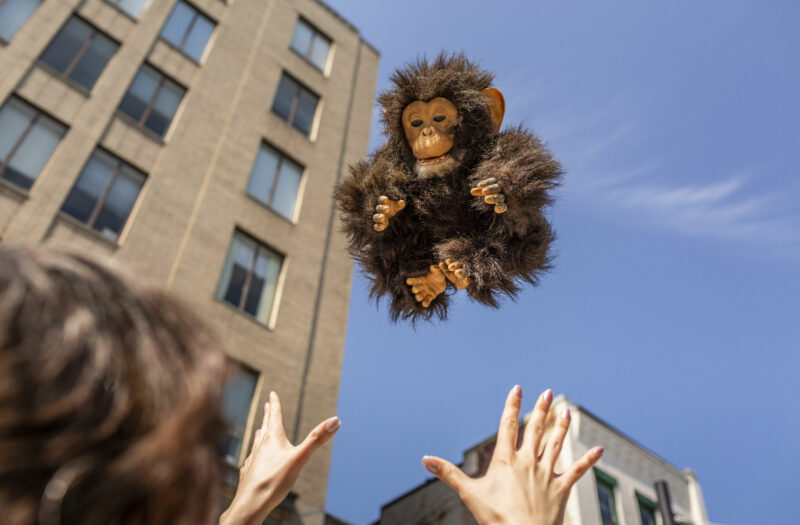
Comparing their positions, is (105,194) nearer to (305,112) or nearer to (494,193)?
(305,112)

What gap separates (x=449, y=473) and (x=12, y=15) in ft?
43.3

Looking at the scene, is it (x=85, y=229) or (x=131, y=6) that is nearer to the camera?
(x=85, y=229)

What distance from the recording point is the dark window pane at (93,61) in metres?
12.4

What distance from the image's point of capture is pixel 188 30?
14750 millimetres

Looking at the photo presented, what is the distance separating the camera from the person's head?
2.76 feet

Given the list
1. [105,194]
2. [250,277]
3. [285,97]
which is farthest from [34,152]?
[285,97]

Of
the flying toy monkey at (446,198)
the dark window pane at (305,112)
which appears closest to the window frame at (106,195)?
the dark window pane at (305,112)

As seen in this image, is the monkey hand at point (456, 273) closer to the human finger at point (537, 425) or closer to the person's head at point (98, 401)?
the human finger at point (537, 425)

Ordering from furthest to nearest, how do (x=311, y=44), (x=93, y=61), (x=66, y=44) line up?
(x=311, y=44), (x=93, y=61), (x=66, y=44)

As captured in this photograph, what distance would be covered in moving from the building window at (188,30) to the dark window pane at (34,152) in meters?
3.96

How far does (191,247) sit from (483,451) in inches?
331

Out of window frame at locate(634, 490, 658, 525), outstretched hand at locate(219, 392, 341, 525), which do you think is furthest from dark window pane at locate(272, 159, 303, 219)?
outstretched hand at locate(219, 392, 341, 525)

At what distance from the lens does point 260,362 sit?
12.0 m

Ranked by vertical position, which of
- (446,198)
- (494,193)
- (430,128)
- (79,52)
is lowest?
(494,193)
